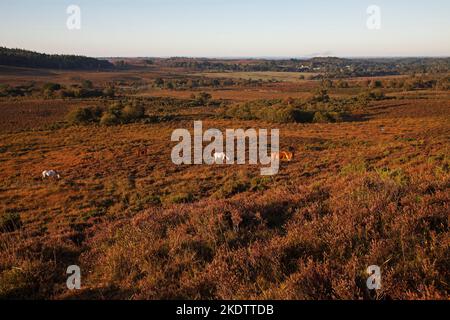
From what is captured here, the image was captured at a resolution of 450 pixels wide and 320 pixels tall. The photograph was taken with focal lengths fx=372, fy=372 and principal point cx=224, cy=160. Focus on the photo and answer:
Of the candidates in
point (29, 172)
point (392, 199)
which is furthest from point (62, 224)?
point (29, 172)

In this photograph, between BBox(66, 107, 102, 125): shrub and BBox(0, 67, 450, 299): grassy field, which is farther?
BBox(66, 107, 102, 125): shrub

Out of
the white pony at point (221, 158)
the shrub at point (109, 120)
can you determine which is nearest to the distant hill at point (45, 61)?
the shrub at point (109, 120)

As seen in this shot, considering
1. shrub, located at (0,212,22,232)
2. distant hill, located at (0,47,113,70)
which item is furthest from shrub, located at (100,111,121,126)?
distant hill, located at (0,47,113,70)

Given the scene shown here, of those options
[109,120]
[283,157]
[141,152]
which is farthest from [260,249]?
[109,120]

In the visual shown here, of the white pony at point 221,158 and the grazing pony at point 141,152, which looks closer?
the white pony at point 221,158

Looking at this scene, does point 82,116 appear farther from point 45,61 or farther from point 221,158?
point 45,61

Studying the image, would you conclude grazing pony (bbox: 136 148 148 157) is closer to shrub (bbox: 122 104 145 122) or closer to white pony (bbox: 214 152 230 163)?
white pony (bbox: 214 152 230 163)

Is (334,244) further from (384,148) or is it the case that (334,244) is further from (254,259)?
(384,148)

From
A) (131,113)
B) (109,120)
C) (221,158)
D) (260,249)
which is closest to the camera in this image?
(260,249)

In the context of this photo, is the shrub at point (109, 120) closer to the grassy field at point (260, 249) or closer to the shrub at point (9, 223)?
the grassy field at point (260, 249)
